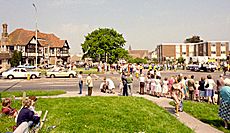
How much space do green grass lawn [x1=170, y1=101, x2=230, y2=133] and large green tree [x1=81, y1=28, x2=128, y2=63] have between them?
168ft

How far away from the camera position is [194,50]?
114 meters

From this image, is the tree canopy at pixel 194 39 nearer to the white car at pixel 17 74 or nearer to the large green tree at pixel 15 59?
the large green tree at pixel 15 59

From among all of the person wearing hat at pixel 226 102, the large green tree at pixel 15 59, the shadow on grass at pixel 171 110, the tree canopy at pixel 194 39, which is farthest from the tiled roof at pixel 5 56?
the tree canopy at pixel 194 39

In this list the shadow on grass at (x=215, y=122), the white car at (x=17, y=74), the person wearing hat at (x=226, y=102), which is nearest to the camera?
the person wearing hat at (x=226, y=102)

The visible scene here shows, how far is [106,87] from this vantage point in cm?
1823

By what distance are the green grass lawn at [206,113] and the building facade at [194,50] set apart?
292 ft

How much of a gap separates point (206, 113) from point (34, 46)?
211 feet

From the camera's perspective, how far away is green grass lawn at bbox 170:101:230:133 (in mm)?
9653

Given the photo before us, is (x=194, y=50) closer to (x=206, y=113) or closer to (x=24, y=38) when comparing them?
(x=24, y=38)

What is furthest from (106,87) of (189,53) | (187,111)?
(189,53)

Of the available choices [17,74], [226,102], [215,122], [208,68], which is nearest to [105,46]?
[208,68]

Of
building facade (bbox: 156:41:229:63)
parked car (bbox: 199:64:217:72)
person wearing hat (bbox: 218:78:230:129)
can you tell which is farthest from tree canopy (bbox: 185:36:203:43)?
person wearing hat (bbox: 218:78:230:129)

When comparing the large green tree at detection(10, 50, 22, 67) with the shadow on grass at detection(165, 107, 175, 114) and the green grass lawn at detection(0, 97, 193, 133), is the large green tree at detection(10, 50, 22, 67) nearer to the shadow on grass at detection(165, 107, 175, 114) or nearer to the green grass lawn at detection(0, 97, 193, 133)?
the green grass lawn at detection(0, 97, 193, 133)

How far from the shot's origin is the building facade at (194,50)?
97938mm
